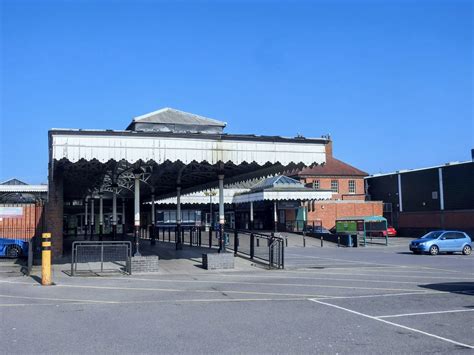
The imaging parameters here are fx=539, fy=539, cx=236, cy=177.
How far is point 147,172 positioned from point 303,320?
53.6 feet

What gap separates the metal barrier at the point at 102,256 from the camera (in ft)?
60.0

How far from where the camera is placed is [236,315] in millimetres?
10344

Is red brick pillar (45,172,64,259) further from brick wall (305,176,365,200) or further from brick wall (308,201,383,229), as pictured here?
brick wall (305,176,365,200)

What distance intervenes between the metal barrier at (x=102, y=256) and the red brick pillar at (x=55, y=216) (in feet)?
8.16

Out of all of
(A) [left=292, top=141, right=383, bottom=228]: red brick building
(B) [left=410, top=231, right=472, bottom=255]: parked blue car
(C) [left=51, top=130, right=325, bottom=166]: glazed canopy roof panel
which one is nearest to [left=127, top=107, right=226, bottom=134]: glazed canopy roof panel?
(B) [left=410, top=231, right=472, bottom=255]: parked blue car

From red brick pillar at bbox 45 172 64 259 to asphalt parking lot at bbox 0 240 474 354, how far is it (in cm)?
548

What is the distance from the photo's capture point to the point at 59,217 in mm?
22703

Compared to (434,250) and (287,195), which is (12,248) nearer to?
(434,250)

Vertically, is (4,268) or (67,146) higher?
(67,146)

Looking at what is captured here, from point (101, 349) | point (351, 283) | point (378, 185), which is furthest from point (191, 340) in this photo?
point (378, 185)

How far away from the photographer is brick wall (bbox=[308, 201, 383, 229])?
63.7m

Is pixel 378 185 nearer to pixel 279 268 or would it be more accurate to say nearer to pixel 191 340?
pixel 279 268

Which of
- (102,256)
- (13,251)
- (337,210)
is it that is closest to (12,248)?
(13,251)

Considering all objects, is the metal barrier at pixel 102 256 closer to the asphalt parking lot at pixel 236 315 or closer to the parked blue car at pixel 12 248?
the asphalt parking lot at pixel 236 315
